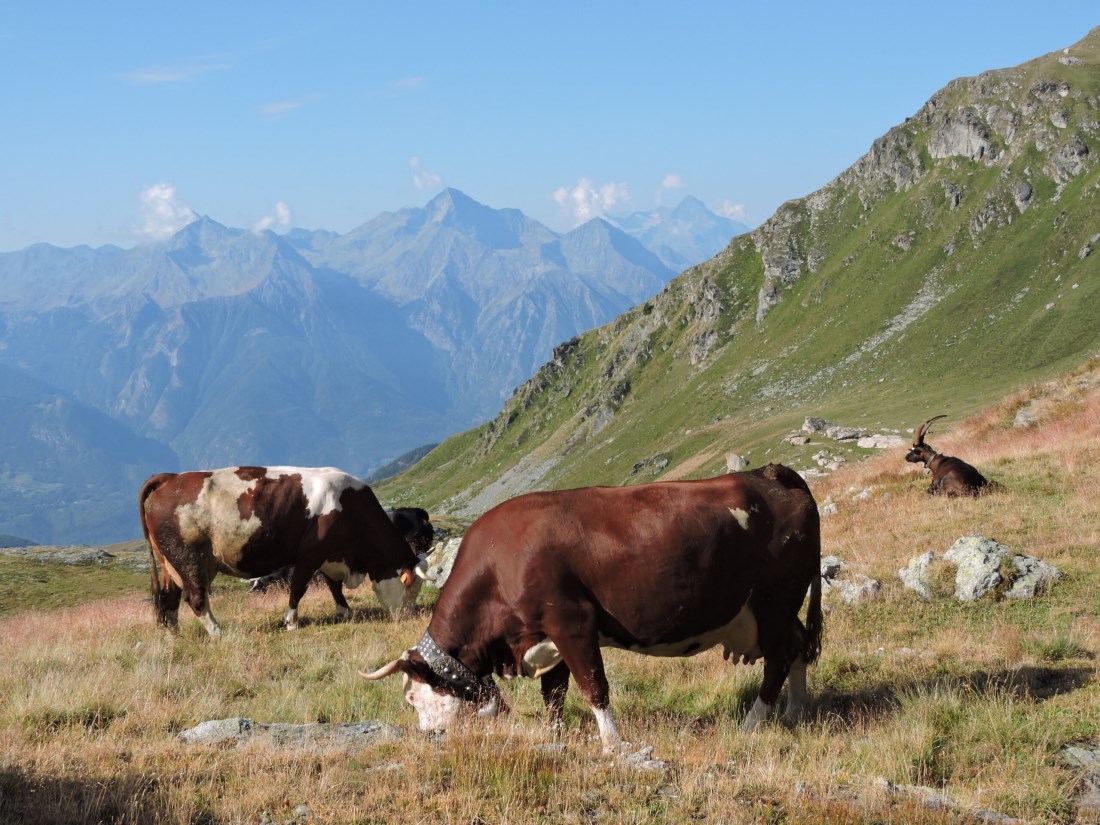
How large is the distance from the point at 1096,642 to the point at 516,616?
6.84 meters

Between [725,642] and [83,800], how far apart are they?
561 cm

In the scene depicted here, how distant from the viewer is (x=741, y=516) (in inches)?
340

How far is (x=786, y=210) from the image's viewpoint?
7815 inches

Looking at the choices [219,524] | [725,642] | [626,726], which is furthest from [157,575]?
[725,642]

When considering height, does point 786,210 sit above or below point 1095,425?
above

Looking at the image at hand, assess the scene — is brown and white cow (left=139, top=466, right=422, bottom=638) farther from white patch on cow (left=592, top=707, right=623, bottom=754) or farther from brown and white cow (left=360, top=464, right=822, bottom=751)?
white patch on cow (left=592, top=707, right=623, bottom=754)

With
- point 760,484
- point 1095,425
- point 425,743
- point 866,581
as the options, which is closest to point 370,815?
point 425,743

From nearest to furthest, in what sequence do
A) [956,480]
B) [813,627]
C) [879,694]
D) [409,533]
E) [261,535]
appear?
[813,627] → [879,694] → [261,535] → [956,480] → [409,533]

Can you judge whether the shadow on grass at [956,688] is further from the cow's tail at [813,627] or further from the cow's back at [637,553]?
the cow's back at [637,553]

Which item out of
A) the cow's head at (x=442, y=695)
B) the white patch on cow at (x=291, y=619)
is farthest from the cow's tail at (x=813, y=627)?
the white patch on cow at (x=291, y=619)

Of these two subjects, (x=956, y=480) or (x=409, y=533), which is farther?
(x=409, y=533)

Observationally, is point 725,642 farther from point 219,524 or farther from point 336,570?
point 219,524

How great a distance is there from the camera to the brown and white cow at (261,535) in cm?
1628

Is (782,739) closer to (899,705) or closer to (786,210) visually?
(899,705)
